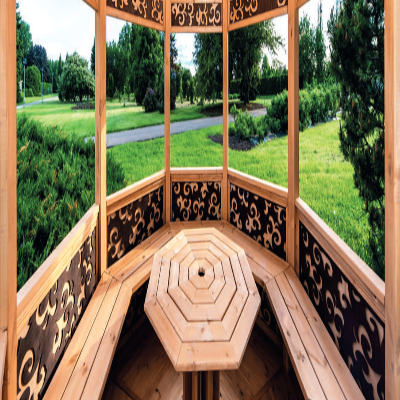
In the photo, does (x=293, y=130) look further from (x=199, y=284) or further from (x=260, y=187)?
(x=199, y=284)

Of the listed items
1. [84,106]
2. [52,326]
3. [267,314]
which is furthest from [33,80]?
[267,314]

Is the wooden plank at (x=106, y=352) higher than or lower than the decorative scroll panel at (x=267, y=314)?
higher

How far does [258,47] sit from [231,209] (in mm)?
1547

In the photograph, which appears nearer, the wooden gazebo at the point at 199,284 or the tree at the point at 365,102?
the wooden gazebo at the point at 199,284

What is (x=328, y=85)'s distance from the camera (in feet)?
6.01

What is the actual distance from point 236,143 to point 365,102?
68.1 inches

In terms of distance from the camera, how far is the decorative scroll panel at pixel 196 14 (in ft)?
9.67

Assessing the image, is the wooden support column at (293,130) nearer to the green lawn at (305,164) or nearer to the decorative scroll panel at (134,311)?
the green lawn at (305,164)

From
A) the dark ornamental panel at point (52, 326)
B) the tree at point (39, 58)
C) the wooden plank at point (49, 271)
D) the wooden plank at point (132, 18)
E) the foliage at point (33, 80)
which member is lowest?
→ the dark ornamental panel at point (52, 326)

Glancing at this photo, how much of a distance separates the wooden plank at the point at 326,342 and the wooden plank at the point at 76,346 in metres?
1.34

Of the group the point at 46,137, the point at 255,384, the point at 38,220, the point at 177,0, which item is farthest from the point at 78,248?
the point at 177,0

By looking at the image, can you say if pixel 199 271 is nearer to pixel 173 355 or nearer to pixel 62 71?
pixel 173 355

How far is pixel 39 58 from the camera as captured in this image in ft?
4.89

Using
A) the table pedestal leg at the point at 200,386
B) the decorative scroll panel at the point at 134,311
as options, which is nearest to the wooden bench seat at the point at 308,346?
the table pedestal leg at the point at 200,386
